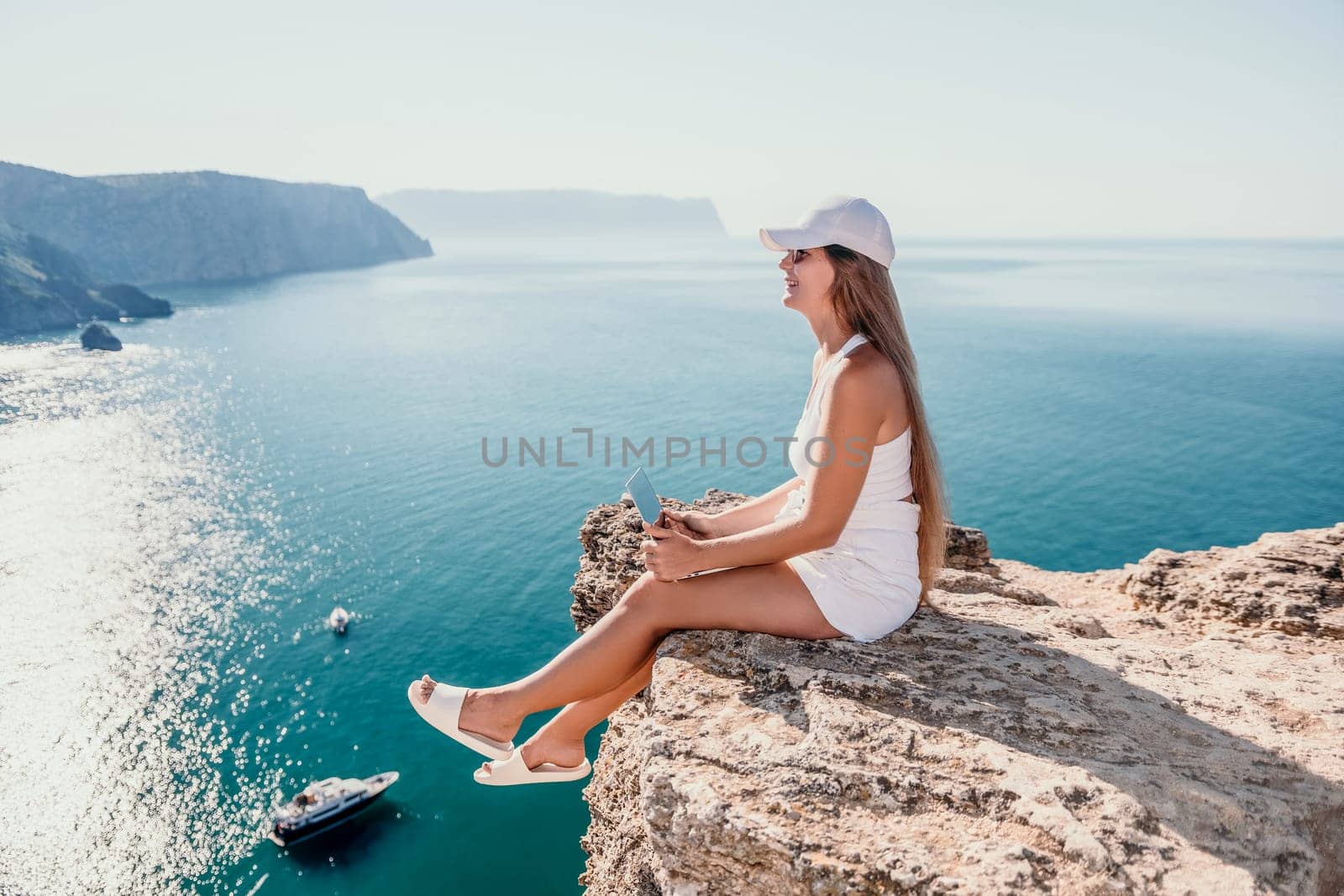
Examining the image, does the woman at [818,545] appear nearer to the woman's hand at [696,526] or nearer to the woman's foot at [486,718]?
the woman's foot at [486,718]

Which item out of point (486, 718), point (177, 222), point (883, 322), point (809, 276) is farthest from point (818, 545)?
point (177, 222)

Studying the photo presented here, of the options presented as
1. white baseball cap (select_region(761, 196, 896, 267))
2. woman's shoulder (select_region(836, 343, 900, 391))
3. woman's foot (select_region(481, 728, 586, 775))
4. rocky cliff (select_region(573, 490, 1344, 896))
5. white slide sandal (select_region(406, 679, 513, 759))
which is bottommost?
woman's foot (select_region(481, 728, 586, 775))

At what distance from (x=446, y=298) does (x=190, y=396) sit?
55.6 meters

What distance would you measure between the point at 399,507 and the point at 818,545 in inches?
1452

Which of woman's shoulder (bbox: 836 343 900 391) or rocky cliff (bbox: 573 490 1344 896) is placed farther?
woman's shoulder (bbox: 836 343 900 391)

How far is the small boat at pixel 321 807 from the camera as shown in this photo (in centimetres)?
2009

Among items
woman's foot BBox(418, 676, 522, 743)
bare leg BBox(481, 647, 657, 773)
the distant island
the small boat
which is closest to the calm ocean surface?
the small boat

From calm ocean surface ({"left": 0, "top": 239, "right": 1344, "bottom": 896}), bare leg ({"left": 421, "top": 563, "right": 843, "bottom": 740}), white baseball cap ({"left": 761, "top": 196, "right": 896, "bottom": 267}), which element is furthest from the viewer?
calm ocean surface ({"left": 0, "top": 239, "right": 1344, "bottom": 896})

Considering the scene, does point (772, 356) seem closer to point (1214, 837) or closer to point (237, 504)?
point (237, 504)

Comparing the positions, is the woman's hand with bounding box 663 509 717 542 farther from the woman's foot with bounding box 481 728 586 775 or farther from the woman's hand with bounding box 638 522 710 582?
the woman's foot with bounding box 481 728 586 775

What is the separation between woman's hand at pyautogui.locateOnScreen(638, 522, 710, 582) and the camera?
3.86 metres

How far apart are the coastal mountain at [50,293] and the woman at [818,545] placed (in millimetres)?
104611

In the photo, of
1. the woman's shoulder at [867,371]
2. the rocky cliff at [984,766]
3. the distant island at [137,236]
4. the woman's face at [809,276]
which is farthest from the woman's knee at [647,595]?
the distant island at [137,236]

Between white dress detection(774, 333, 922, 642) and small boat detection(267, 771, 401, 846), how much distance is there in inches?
822
